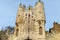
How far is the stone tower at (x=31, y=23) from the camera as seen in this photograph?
81.3ft

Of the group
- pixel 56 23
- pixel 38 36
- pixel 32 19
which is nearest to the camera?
pixel 38 36

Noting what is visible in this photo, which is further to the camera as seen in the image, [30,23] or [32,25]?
[30,23]

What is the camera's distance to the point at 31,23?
25844 mm

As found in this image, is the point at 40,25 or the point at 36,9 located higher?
the point at 36,9

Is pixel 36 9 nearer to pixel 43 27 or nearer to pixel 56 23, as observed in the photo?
pixel 43 27

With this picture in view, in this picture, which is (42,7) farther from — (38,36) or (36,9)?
(38,36)

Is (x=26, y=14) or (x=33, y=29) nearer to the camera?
(x=33, y=29)

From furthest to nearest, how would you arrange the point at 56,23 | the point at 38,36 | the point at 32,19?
the point at 56,23
the point at 32,19
the point at 38,36

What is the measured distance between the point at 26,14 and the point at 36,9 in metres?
1.70

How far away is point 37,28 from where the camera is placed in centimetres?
2519

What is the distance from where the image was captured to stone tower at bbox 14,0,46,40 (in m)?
24.8

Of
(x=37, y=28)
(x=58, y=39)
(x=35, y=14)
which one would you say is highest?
(x=35, y=14)

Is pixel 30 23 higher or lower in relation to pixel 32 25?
higher

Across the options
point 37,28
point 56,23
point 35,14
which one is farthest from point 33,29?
point 56,23
